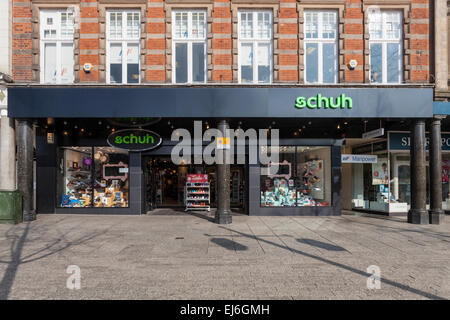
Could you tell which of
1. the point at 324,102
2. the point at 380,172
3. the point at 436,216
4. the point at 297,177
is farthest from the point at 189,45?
the point at 436,216

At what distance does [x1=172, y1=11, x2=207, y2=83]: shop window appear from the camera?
11.4 meters

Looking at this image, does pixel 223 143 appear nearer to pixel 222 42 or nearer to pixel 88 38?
pixel 222 42

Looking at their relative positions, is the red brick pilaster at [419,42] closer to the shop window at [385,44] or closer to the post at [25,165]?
the shop window at [385,44]

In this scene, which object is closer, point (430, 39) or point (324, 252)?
point (324, 252)

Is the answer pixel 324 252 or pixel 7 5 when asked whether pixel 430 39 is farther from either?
pixel 7 5

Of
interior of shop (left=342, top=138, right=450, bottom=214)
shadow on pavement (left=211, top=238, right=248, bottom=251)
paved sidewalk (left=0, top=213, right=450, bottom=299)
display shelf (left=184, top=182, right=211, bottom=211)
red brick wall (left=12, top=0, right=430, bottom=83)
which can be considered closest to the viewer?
paved sidewalk (left=0, top=213, right=450, bottom=299)

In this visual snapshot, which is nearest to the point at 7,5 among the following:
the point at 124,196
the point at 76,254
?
the point at 124,196

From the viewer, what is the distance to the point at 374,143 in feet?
44.5

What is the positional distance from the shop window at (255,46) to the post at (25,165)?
8804 millimetres

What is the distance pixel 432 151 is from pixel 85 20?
48.9 ft

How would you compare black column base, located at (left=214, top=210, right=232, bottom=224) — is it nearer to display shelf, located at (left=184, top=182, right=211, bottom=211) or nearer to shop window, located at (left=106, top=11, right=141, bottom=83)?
display shelf, located at (left=184, top=182, right=211, bottom=211)

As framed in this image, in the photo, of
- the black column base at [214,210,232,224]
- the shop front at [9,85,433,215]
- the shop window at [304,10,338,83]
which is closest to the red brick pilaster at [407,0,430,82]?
the shop front at [9,85,433,215]

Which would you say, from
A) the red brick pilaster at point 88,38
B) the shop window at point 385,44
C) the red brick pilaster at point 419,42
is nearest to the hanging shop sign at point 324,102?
the shop window at point 385,44

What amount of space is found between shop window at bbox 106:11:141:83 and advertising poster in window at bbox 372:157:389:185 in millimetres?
11742
